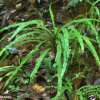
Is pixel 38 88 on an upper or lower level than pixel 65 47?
lower

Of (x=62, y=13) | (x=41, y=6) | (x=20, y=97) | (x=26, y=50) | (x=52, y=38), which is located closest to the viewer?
(x=52, y=38)

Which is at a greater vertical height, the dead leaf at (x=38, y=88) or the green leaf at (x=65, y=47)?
the green leaf at (x=65, y=47)

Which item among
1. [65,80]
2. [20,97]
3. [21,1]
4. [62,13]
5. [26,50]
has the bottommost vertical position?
[20,97]

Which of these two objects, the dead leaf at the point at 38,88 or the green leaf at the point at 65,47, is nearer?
the green leaf at the point at 65,47

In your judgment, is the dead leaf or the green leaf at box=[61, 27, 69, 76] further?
the dead leaf

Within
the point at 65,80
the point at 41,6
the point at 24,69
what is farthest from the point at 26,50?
the point at 65,80

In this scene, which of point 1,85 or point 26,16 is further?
point 26,16

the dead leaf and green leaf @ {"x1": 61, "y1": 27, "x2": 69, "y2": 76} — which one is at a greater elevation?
green leaf @ {"x1": 61, "y1": 27, "x2": 69, "y2": 76}

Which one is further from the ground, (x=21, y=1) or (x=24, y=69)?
(x=21, y=1)

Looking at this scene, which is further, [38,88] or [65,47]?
[38,88]

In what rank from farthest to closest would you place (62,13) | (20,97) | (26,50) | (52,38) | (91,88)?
(62,13) → (26,50) → (20,97) → (91,88) → (52,38)

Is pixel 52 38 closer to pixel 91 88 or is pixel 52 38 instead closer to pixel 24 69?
pixel 91 88
